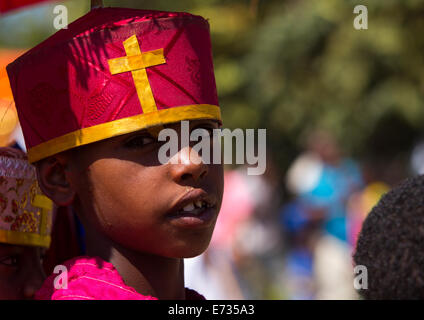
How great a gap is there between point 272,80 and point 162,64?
454 inches

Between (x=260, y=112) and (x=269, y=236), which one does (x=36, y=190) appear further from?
(x=260, y=112)

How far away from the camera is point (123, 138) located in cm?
262

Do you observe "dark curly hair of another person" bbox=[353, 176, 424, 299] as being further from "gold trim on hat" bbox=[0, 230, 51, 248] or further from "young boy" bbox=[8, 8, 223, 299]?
"gold trim on hat" bbox=[0, 230, 51, 248]

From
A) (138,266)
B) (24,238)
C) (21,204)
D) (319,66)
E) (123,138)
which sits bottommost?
(138,266)

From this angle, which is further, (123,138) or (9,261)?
(9,261)

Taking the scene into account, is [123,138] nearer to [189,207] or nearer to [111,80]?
[111,80]

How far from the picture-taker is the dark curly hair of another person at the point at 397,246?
67.9 inches

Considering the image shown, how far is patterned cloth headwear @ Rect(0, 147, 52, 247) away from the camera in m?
2.97

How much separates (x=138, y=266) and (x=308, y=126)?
11.5 m

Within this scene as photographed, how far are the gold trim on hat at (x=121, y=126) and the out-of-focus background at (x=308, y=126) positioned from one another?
5.41m

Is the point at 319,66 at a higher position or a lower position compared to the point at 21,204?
higher

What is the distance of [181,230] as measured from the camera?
2.62 m

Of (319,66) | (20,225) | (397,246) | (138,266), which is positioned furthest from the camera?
(319,66)

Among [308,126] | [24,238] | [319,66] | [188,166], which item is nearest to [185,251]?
[188,166]
